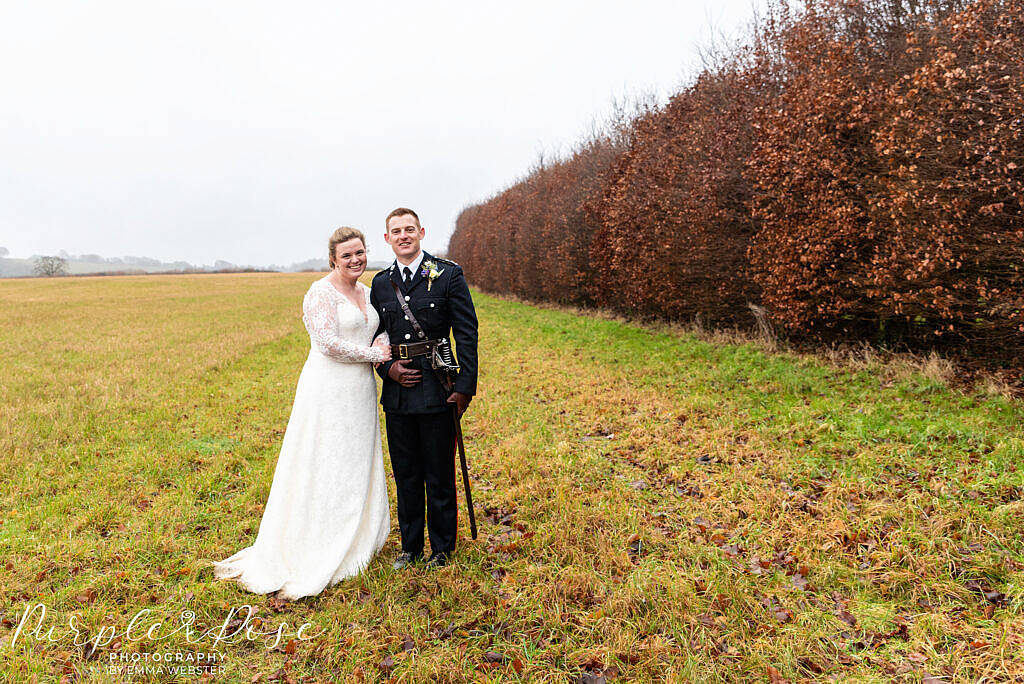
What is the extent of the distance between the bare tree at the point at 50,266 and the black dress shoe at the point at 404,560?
10799 centimetres

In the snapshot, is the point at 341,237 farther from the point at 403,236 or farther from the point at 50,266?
the point at 50,266

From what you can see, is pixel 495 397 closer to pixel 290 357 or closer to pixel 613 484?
pixel 613 484

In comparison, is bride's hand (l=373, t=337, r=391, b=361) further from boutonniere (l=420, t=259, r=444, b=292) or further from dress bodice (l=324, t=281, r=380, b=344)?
boutonniere (l=420, t=259, r=444, b=292)

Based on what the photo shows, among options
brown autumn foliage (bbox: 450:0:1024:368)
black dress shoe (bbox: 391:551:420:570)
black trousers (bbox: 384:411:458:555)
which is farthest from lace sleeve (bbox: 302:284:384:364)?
brown autumn foliage (bbox: 450:0:1024:368)

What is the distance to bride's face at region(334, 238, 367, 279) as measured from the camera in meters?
3.96

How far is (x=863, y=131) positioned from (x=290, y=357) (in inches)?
544

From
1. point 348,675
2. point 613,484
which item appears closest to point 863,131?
point 613,484

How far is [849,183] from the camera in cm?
887

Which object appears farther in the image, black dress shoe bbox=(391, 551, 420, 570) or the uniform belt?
black dress shoe bbox=(391, 551, 420, 570)

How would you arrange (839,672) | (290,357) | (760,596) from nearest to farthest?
(839,672)
(760,596)
(290,357)

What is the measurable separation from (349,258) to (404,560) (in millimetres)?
2274

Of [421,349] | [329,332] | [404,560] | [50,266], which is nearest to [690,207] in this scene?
[421,349]

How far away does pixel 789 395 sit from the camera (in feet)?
27.1

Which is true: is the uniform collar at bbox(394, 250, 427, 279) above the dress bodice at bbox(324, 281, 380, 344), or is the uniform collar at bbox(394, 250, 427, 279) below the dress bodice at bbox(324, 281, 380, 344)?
above
